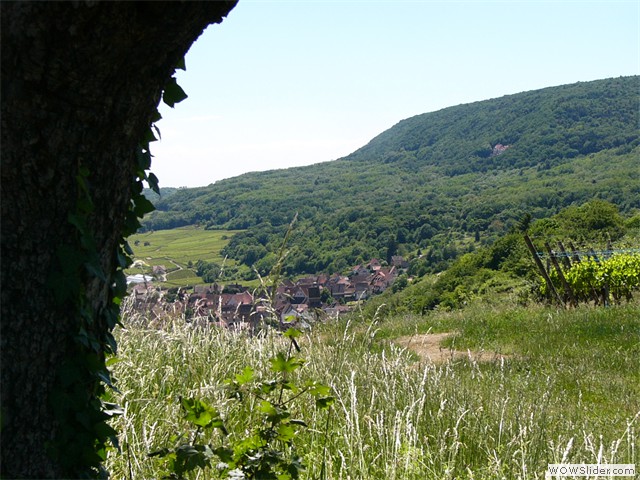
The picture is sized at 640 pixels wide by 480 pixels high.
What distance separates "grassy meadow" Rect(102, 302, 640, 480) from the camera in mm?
2811

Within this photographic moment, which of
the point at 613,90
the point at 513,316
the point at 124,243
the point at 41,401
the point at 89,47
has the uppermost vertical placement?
the point at 613,90

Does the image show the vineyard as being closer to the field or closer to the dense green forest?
the dense green forest

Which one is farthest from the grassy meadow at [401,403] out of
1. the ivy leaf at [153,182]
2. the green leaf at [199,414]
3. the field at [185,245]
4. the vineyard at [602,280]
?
the field at [185,245]

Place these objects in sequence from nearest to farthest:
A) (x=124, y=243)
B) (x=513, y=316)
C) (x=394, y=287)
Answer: (x=124, y=243)
(x=513, y=316)
(x=394, y=287)

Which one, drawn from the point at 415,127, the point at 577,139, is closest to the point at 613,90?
the point at 577,139

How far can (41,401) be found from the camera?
1525 millimetres

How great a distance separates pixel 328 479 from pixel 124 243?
1.44 meters

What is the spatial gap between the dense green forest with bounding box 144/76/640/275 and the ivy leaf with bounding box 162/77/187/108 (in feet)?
123

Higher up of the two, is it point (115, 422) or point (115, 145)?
point (115, 145)

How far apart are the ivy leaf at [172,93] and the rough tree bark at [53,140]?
1.02 feet

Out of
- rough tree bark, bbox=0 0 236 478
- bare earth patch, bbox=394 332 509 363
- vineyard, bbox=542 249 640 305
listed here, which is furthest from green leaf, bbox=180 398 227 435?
vineyard, bbox=542 249 640 305

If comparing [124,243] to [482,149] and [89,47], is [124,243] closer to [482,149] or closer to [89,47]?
[89,47]

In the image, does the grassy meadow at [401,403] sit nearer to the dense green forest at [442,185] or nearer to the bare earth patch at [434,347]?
the bare earth patch at [434,347]

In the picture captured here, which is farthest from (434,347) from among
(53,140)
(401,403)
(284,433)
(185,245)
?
(185,245)
